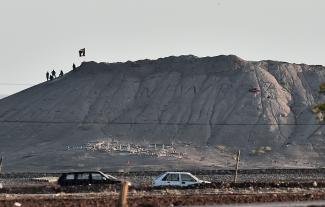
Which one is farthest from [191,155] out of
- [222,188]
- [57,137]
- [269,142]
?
[222,188]

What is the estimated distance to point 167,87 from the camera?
469 ft

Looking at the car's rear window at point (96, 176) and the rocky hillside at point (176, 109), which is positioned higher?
the rocky hillside at point (176, 109)

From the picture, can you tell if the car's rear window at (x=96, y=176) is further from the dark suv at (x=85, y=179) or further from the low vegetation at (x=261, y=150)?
the low vegetation at (x=261, y=150)

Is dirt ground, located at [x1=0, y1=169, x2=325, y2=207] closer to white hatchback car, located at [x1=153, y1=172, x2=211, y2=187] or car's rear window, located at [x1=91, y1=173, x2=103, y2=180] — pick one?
white hatchback car, located at [x1=153, y1=172, x2=211, y2=187]

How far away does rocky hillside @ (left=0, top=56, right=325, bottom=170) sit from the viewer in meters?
120

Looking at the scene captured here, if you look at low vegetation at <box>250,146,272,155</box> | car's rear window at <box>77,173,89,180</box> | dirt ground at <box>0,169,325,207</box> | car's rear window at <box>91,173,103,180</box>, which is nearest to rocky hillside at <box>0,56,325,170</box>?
low vegetation at <box>250,146,272,155</box>

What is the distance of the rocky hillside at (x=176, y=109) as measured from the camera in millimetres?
120125

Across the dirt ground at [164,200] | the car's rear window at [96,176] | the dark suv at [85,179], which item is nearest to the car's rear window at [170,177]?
the dark suv at [85,179]

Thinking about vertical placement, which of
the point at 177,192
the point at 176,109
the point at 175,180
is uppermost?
the point at 176,109

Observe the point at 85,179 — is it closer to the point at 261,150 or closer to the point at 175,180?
the point at 175,180

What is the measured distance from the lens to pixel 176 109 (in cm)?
13600

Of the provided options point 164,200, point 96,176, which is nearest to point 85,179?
point 96,176

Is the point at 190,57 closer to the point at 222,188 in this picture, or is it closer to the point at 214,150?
the point at 214,150

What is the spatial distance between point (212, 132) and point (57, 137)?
65.8ft
